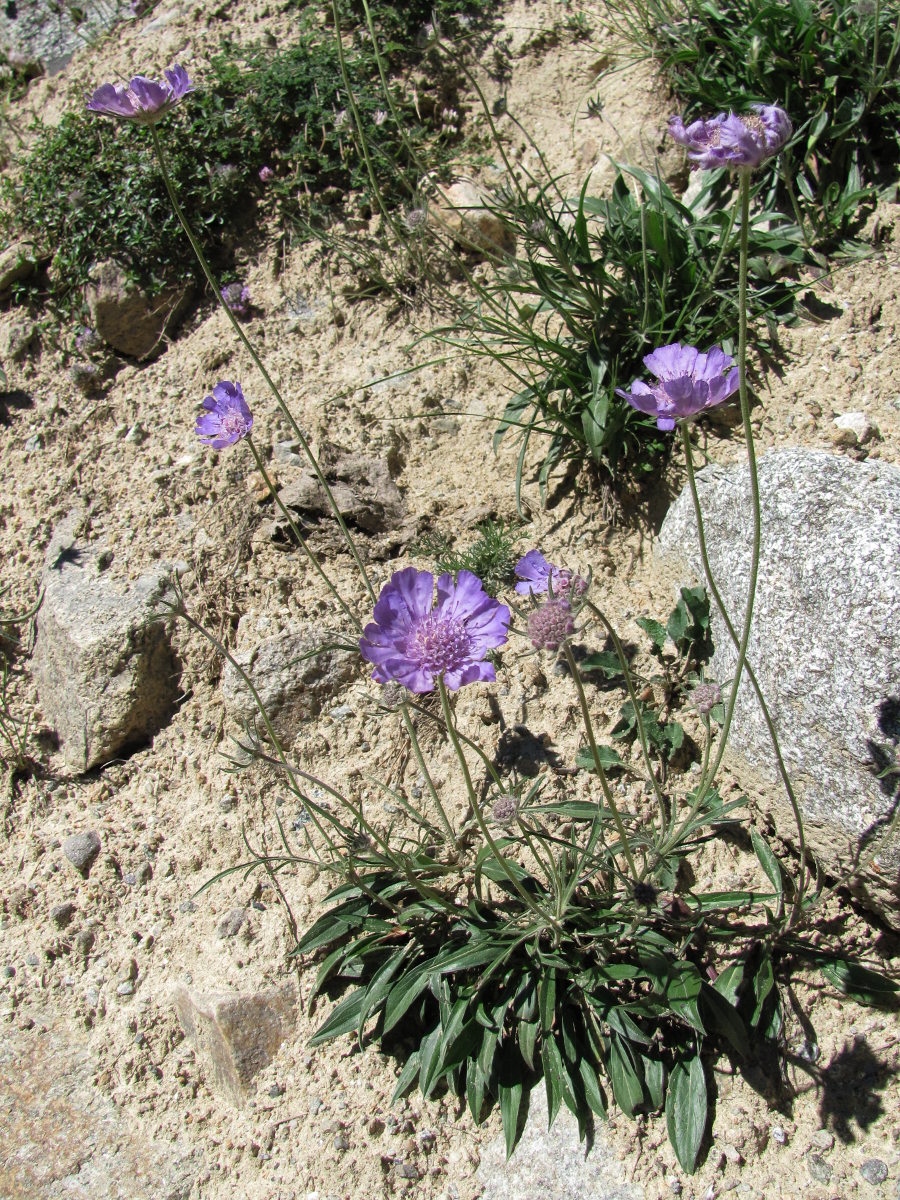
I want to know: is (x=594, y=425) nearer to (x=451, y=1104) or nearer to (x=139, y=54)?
(x=451, y=1104)

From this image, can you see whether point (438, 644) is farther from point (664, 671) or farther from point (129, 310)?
point (129, 310)

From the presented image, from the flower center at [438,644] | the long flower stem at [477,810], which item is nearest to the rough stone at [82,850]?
the long flower stem at [477,810]

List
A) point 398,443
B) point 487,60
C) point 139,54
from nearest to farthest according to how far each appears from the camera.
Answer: point 398,443 < point 487,60 < point 139,54

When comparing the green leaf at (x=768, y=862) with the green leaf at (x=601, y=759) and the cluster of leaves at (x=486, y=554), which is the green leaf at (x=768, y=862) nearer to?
the green leaf at (x=601, y=759)

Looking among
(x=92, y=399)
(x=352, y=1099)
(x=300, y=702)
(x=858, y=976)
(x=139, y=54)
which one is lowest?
(x=858, y=976)

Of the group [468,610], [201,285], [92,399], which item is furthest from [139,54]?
[468,610]

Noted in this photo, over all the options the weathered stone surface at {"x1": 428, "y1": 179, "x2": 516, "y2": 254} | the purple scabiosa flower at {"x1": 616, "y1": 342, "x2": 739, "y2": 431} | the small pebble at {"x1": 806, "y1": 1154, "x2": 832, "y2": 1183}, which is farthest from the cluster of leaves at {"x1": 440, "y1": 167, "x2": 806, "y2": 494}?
the small pebble at {"x1": 806, "y1": 1154, "x2": 832, "y2": 1183}

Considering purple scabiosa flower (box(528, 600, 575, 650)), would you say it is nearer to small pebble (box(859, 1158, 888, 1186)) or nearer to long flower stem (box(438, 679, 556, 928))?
long flower stem (box(438, 679, 556, 928))
